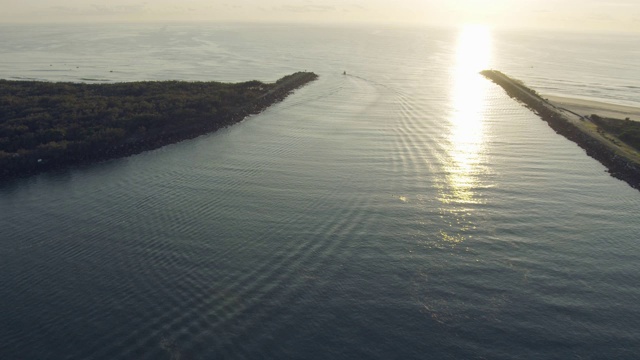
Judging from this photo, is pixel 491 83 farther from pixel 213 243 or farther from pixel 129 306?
pixel 129 306

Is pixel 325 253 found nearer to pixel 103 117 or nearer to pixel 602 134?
pixel 103 117

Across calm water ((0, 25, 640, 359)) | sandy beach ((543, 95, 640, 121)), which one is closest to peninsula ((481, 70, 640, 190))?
sandy beach ((543, 95, 640, 121))

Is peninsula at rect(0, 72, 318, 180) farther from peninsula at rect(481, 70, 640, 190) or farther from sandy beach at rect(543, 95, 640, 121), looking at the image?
sandy beach at rect(543, 95, 640, 121)

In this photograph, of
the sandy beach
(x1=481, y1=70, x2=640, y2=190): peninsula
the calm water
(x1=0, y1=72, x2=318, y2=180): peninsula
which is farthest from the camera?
the sandy beach

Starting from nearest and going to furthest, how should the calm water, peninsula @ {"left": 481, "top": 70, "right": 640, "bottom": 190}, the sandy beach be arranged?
1. the calm water
2. peninsula @ {"left": 481, "top": 70, "right": 640, "bottom": 190}
3. the sandy beach

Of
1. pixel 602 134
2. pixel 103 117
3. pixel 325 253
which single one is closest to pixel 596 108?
pixel 602 134

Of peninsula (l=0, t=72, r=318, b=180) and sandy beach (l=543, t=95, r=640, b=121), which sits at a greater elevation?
sandy beach (l=543, t=95, r=640, b=121)
